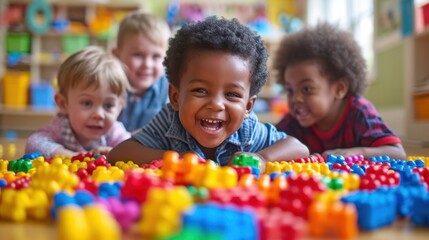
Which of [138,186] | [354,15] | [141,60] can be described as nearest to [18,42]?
[354,15]

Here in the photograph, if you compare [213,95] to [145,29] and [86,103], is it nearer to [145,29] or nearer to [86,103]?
[86,103]

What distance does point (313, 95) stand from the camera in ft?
7.06

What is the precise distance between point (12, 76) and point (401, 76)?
4.09 metres

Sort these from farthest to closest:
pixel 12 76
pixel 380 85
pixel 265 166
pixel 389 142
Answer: pixel 12 76 → pixel 380 85 → pixel 389 142 → pixel 265 166

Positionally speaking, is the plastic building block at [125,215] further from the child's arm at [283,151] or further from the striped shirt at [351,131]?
the striped shirt at [351,131]

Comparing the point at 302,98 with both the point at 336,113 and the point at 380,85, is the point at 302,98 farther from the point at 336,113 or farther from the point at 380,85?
the point at 380,85

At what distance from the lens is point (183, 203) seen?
0.70 meters

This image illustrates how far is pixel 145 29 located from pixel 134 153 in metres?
1.15

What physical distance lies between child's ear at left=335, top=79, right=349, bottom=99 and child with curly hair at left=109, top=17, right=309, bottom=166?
0.63 metres

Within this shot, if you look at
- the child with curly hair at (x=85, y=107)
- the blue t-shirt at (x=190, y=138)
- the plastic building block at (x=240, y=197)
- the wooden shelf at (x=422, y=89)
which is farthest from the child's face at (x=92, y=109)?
the wooden shelf at (x=422, y=89)

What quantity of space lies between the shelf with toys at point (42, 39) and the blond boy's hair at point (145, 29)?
342cm

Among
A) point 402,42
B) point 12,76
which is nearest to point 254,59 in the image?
point 402,42

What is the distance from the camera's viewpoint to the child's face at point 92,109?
2.00 meters

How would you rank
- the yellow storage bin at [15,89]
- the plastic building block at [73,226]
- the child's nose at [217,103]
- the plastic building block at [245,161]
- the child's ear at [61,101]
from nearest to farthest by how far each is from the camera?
the plastic building block at [73,226] < the plastic building block at [245,161] < the child's nose at [217,103] < the child's ear at [61,101] < the yellow storage bin at [15,89]
